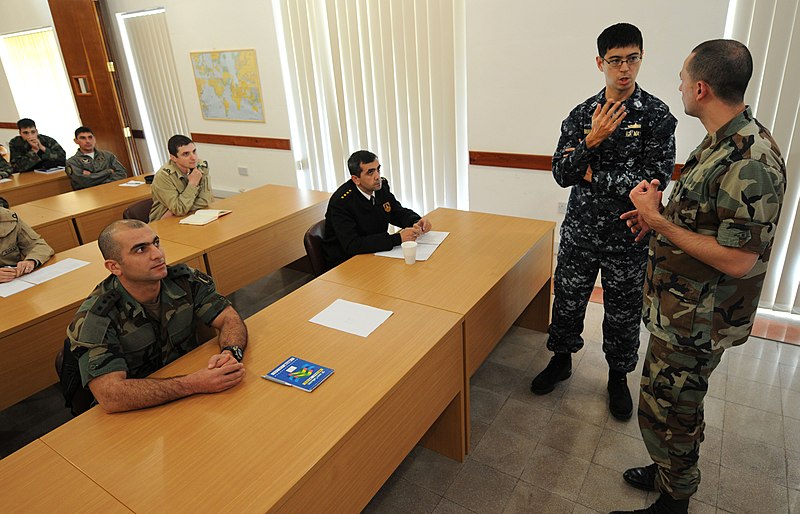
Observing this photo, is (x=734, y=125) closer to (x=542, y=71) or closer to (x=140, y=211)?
(x=542, y=71)

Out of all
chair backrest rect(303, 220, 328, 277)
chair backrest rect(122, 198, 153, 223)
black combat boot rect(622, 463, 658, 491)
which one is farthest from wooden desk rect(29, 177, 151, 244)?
black combat boot rect(622, 463, 658, 491)

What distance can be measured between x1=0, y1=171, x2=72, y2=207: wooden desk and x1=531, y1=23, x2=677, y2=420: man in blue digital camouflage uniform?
5.10 metres

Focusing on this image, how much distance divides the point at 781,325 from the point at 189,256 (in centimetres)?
361

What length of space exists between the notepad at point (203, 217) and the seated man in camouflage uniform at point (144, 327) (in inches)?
59.0

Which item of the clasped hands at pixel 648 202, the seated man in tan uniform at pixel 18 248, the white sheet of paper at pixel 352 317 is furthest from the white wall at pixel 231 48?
the clasped hands at pixel 648 202

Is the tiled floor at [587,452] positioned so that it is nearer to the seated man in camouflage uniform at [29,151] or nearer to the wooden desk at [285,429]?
the wooden desk at [285,429]

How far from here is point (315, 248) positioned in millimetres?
2727

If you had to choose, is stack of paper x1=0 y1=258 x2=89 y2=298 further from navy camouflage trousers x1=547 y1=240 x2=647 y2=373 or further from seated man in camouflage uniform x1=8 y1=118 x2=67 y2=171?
seated man in camouflage uniform x1=8 y1=118 x2=67 y2=171

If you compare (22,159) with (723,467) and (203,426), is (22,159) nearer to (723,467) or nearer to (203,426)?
(203,426)

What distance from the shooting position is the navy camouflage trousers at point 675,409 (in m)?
1.56

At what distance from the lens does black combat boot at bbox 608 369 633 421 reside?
7.70 ft

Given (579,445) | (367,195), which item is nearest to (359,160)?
(367,195)

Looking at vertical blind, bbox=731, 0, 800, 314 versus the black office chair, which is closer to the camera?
the black office chair

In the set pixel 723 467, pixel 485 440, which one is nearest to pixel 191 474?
pixel 485 440
